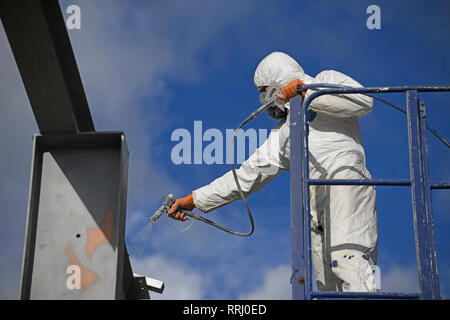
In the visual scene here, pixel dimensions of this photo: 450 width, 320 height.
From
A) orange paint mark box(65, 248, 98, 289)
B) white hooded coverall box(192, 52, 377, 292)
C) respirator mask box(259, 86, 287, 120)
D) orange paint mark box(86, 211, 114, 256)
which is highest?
respirator mask box(259, 86, 287, 120)

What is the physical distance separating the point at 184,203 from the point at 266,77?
140 centimetres

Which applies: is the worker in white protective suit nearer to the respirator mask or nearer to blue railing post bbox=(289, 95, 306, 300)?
the respirator mask

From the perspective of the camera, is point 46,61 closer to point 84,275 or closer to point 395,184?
point 84,275

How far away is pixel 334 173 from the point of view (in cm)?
543

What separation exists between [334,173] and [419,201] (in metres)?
1.19

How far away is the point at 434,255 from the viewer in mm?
4230

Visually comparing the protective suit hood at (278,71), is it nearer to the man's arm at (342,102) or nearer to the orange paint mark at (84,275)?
the man's arm at (342,102)

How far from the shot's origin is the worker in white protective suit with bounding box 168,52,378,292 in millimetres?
5070

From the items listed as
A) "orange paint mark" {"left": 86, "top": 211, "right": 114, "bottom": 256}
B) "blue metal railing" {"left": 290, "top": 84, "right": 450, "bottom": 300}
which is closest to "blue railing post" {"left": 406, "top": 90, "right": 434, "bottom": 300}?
"blue metal railing" {"left": 290, "top": 84, "right": 450, "bottom": 300}

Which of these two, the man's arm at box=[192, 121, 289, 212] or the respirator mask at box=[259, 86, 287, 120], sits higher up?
the respirator mask at box=[259, 86, 287, 120]

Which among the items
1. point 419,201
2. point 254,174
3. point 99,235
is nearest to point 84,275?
point 99,235

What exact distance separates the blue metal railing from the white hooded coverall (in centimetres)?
72
